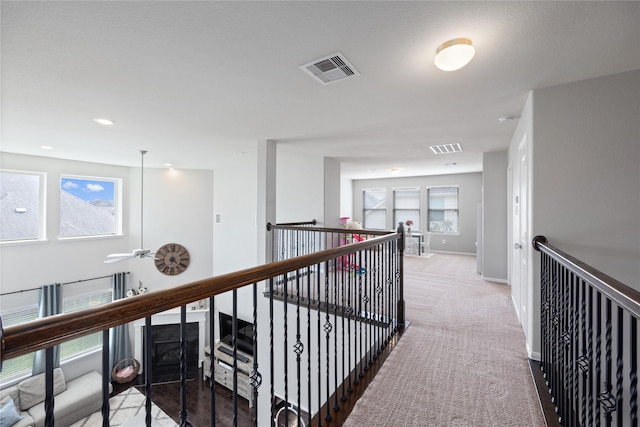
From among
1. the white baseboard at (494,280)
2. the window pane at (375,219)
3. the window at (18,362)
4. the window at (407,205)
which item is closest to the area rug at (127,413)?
the window at (18,362)

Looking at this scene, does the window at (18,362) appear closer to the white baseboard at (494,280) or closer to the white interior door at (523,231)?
the white interior door at (523,231)

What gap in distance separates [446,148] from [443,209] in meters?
4.16

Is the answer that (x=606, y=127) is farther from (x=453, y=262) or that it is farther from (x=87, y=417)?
(x=87, y=417)

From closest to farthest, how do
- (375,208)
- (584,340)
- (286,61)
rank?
1. (584,340)
2. (286,61)
3. (375,208)

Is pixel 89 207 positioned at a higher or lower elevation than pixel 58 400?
higher

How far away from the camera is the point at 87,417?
5.32 meters

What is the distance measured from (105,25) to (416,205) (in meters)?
8.69

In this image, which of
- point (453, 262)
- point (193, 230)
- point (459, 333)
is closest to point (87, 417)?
point (193, 230)

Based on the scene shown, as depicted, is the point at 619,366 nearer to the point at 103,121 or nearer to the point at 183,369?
the point at 183,369

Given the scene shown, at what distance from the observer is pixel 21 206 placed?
5.50 meters

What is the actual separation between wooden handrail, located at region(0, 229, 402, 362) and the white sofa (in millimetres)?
6445

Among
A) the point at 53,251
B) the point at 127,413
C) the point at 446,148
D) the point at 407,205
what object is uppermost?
the point at 446,148

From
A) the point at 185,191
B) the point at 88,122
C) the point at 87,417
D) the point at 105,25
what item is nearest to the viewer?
the point at 105,25

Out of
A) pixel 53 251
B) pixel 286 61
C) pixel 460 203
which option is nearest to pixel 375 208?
pixel 460 203
